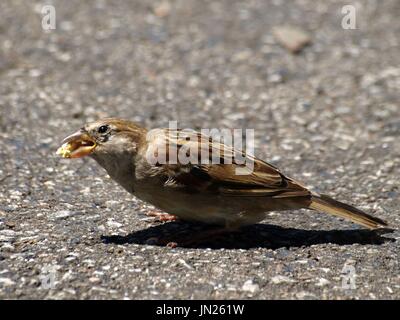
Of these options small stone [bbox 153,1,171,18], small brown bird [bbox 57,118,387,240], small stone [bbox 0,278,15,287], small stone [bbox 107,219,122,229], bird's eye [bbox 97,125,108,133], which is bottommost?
small stone [bbox 0,278,15,287]

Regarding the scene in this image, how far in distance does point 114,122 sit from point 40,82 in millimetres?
3963

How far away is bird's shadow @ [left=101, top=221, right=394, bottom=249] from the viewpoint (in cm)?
535

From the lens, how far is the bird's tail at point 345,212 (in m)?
→ 5.42

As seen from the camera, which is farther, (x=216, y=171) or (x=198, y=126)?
(x=198, y=126)

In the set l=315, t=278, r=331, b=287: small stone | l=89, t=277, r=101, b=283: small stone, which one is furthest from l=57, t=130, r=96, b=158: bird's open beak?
l=315, t=278, r=331, b=287: small stone

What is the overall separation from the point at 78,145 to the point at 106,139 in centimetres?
24

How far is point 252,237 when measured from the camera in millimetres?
5531

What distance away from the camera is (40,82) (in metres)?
9.11

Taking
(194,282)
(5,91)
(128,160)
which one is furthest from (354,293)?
(5,91)

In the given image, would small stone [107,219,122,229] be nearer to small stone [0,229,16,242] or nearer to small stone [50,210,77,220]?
small stone [50,210,77,220]

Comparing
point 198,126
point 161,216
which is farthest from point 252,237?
point 198,126

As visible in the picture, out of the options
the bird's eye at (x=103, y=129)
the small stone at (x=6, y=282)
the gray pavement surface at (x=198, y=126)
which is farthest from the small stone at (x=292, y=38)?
the small stone at (x=6, y=282)

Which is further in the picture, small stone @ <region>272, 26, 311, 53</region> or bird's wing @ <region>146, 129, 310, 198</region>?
small stone @ <region>272, 26, 311, 53</region>

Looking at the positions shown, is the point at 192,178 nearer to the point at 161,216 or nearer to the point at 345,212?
the point at 161,216
